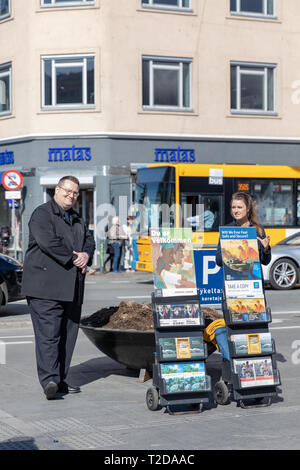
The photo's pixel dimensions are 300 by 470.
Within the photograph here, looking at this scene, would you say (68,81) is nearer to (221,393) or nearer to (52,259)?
(52,259)

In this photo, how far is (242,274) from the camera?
23.5ft

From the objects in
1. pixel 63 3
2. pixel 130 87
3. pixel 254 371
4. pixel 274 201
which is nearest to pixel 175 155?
pixel 130 87

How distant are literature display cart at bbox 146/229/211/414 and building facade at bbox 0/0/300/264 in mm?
21548

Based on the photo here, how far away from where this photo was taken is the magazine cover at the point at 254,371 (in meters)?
7.08

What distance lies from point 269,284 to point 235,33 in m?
12.2

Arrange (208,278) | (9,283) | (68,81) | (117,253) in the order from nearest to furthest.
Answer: (208,278) < (9,283) < (117,253) < (68,81)

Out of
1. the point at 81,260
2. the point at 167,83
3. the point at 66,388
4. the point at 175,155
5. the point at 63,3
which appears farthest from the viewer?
the point at 175,155

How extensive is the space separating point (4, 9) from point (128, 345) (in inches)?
951

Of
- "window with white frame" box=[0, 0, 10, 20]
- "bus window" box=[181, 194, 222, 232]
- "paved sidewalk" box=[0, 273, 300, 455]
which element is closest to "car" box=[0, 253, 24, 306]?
"paved sidewalk" box=[0, 273, 300, 455]

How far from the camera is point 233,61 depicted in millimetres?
30156

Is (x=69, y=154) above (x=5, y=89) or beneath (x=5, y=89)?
beneath

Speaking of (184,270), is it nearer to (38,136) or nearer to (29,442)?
(29,442)

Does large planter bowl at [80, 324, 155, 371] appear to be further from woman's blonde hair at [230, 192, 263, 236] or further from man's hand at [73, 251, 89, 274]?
woman's blonde hair at [230, 192, 263, 236]

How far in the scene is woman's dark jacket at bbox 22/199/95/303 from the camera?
24.8 feet
